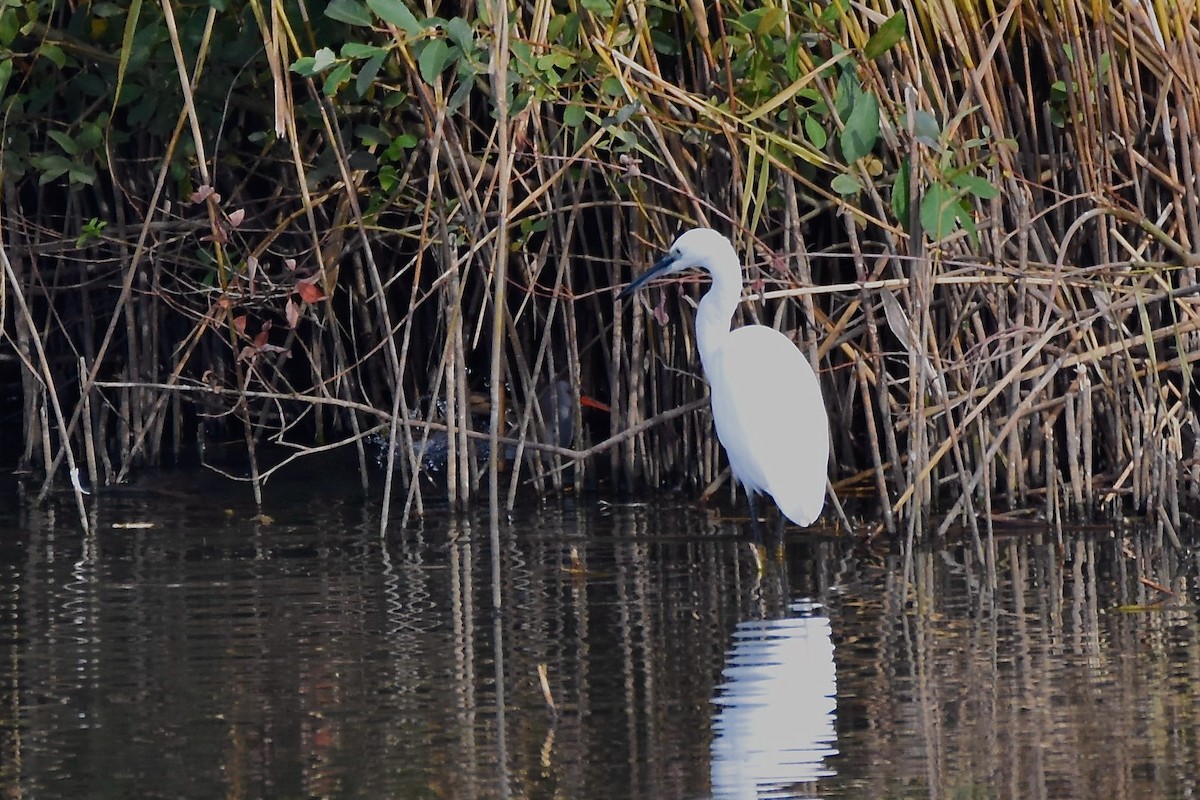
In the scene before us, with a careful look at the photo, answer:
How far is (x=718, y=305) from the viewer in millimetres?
6164

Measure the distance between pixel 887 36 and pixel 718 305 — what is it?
4.03 feet

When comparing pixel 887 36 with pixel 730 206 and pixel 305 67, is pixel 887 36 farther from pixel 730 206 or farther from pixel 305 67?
pixel 305 67

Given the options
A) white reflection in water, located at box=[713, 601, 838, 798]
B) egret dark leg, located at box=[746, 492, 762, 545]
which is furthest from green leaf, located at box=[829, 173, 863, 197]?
white reflection in water, located at box=[713, 601, 838, 798]

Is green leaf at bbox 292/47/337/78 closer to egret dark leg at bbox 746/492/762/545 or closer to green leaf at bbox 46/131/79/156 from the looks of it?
green leaf at bbox 46/131/79/156

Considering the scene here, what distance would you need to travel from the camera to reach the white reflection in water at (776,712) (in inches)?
128

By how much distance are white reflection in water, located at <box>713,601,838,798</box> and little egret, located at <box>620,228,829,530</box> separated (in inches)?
45.1

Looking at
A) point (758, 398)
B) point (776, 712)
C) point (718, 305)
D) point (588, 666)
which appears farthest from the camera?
point (718, 305)

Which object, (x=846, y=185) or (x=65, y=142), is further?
(x=65, y=142)

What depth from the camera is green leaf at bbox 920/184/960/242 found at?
4.85m

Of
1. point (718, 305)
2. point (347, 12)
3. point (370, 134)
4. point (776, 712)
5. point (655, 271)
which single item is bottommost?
point (776, 712)

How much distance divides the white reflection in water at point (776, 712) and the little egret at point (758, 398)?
1.15 metres

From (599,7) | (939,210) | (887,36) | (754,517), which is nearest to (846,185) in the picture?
(887,36)

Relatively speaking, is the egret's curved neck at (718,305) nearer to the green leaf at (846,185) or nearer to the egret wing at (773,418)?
the egret wing at (773,418)

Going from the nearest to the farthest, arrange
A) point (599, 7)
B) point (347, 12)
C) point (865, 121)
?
1. point (865, 121)
2. point (347, 12)
3. point (599, 7)
